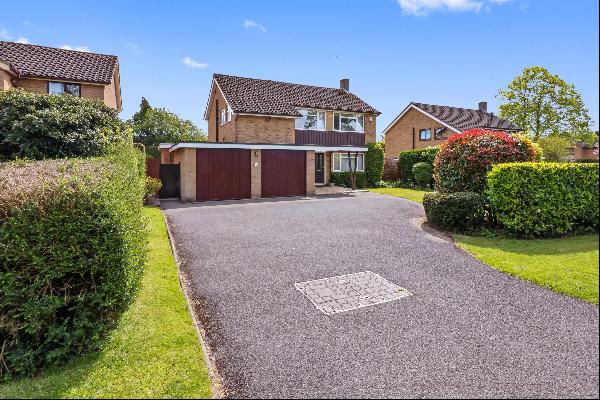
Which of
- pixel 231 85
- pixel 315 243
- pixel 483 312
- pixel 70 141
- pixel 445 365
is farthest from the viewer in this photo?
pixel 231 85

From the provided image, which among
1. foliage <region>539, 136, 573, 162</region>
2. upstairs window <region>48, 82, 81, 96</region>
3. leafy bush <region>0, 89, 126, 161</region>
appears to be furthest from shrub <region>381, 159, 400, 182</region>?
upstairs window <region>48, 82, 81, 96</region>

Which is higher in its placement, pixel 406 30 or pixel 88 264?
pixel 406 30

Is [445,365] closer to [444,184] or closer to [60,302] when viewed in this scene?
[60,302]

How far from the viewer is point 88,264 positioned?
3.73 metres

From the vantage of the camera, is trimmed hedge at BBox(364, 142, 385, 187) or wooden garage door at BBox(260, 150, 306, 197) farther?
trimmed hedge at BBox(364, 142, 385, 187)

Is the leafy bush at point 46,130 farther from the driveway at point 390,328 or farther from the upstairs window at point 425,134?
the upstairs window at point 425,134

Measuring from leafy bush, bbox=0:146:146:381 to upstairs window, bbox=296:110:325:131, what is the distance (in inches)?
811

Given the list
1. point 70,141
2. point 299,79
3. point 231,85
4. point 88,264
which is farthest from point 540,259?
point 299,79

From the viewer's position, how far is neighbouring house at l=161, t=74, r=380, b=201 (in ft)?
55.6

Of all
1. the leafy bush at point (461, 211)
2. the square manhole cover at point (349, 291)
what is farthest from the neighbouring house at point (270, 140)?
the square manhole cover at point (349, 291)

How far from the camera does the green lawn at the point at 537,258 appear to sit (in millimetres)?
5129

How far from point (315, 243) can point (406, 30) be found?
547 centimetres

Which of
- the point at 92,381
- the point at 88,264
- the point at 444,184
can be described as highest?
the point at 444,184

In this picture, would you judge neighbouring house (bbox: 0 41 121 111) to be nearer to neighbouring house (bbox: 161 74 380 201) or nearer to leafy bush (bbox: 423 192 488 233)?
neighbouring house (bbox: 161 74 380 201)
